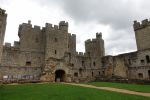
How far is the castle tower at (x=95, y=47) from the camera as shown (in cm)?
4612

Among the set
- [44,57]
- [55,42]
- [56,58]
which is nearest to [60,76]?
[56,58]

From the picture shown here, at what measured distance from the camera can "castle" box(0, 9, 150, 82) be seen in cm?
3009

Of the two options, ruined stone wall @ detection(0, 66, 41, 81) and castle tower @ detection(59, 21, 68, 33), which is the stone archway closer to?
ruined stone wall @ detection(0, 66, 41, 81)

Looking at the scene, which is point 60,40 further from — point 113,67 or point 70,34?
point 113,67

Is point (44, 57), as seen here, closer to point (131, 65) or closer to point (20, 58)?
point (20, 58)

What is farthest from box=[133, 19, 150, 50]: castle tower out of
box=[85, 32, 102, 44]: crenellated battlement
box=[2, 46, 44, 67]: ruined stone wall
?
box=[2, 46, 44, 67]: ruined stone wall

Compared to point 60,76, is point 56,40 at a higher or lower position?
higher

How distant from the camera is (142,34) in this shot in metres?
37.5

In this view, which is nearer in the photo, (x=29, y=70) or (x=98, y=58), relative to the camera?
(x=29, y=70)

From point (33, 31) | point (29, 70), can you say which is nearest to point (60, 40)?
point (33, 31)

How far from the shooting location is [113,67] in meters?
37.4

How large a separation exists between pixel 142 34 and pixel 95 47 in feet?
43.9

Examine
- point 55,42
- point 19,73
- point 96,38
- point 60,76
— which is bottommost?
point 60,76

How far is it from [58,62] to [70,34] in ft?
52.2
